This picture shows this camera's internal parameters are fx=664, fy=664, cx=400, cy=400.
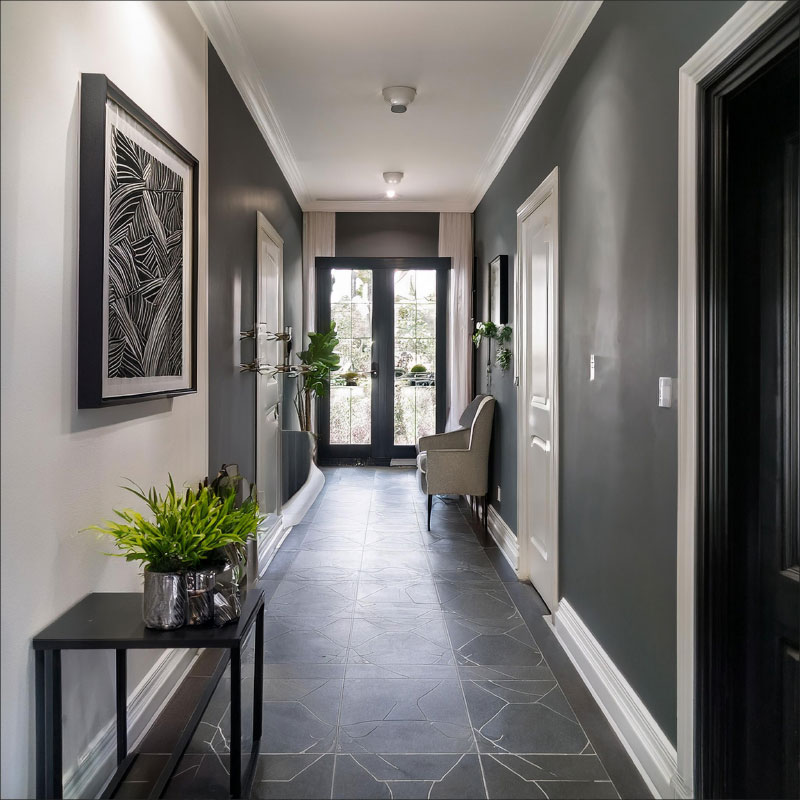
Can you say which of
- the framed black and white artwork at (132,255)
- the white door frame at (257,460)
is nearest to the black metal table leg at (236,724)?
the framed black and white artwork at (132,255)

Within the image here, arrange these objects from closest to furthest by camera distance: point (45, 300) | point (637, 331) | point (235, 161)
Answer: point (45, 300) < point (637, 331) < point (235, 161)

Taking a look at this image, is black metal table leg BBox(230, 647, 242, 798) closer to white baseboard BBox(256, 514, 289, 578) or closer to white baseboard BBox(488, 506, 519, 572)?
white baseboard BBox(256, 514, 289, 578)

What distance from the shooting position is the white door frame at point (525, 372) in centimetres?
294

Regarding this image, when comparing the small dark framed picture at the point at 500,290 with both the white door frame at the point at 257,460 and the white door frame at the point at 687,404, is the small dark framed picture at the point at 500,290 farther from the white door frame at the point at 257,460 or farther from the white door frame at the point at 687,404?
the white door frame at the point at 687,404

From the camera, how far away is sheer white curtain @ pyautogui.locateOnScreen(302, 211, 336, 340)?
6.23 meters

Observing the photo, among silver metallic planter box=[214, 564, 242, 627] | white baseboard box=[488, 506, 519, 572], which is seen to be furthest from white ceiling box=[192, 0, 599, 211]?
white baseboard box=[488, 506, 519, 572]

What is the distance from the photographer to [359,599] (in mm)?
3219

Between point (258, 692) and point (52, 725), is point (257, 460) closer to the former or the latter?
point (258, 692)

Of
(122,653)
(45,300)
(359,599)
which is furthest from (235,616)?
(359,599)

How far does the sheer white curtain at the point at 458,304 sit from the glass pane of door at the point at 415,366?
60 cm

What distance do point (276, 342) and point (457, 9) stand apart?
2446 millimetres

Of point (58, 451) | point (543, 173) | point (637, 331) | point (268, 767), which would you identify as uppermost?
point (543, 173)

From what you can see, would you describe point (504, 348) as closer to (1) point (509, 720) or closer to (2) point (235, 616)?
(1) point (509, 720)

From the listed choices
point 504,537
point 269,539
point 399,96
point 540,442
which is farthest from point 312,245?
point 540,442
